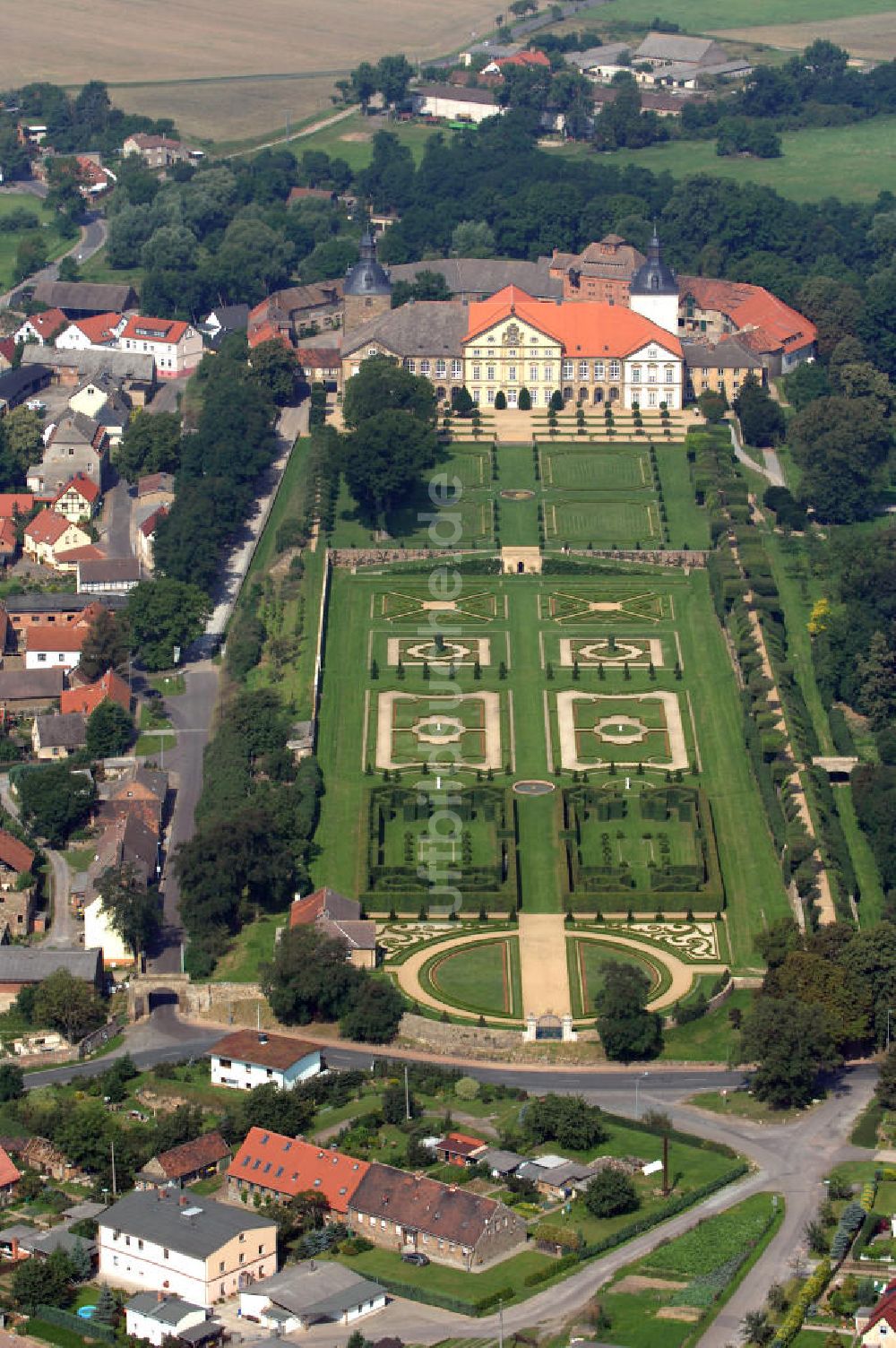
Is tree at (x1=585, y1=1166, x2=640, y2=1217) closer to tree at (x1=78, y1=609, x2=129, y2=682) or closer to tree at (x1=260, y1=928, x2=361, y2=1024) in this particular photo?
tree at (x1=260, y1=928, x2=361, y2=1024)

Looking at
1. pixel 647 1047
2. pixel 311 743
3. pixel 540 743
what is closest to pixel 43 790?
pixel 311 743

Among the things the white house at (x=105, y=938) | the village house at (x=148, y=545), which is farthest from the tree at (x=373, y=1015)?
the village house at (x=148, y=545)

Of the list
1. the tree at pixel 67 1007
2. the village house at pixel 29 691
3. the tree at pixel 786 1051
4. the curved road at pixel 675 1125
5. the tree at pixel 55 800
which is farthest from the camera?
the village house at pixel 29 691

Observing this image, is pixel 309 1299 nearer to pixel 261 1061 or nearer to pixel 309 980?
pixel 261 1061

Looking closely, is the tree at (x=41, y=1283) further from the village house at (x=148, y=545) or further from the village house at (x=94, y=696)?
the village house at (x=148, y=545)

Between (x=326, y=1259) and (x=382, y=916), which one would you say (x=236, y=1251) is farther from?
(x=382, y=916)

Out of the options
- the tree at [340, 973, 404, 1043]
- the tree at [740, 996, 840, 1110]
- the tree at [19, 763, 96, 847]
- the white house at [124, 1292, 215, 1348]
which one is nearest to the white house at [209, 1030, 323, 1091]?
the tree at [340, 973, 404, 1043]
